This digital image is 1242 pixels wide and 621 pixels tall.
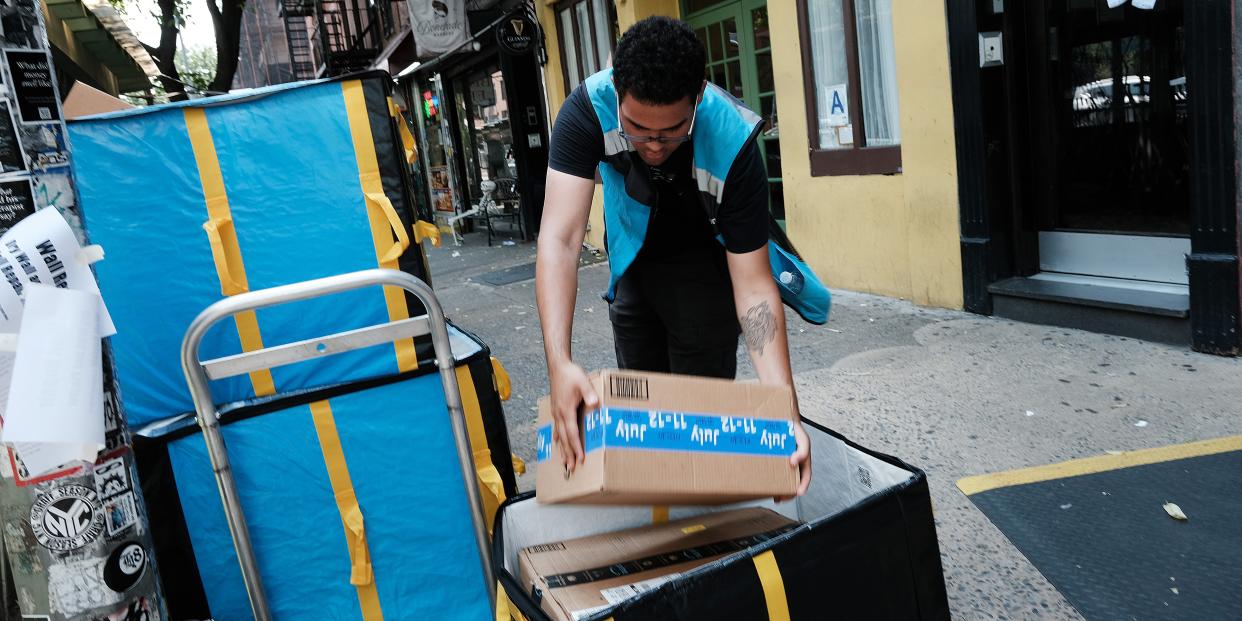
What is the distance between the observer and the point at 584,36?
37.0 ft

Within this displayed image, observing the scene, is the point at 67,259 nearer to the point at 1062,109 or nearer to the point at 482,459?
the point at 482,459

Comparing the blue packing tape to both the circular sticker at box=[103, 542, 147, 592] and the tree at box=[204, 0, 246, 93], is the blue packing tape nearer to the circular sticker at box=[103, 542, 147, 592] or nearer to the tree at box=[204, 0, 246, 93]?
the circular sticker at box=[103, 542, 147, 592]

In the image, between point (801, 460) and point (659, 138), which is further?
point (659, 138)

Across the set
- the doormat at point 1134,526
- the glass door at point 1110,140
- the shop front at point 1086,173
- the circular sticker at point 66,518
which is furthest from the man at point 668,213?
the glass door at point 1110,140

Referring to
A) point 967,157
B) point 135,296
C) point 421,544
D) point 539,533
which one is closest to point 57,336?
point 135,296

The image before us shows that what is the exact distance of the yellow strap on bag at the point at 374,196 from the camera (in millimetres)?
2441

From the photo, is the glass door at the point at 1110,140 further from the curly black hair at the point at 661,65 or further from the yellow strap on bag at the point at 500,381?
the yellow strap on bag at the point at 500,381

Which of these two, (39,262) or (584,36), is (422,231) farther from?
(584,36)

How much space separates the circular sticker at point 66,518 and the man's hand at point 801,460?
144 cm

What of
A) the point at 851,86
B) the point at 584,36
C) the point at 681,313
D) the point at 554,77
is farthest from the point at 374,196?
the point at 554,77

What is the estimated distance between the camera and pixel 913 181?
6.23 m

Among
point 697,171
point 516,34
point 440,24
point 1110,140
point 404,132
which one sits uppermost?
point 440,24

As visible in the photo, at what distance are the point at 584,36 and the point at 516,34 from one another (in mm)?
1154

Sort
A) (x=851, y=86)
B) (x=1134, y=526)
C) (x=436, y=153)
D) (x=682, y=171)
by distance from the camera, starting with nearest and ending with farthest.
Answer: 1. (x=682, y=171)
2. (x=1134, y=526)
3. (x=851, y=86)
4. (x=436, y=153)
